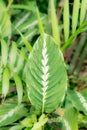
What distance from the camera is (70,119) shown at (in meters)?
1.04

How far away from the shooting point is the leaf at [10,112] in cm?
107

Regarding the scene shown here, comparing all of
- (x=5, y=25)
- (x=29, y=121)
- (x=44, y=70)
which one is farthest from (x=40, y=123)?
(x=5, y=25)

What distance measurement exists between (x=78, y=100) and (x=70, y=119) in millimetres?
92

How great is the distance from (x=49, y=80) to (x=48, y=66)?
0.05m

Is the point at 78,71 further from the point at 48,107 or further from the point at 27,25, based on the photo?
the point at 48,107

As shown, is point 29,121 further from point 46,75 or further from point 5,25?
point 5,25

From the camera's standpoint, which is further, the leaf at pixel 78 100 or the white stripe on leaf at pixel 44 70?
the leaf at pixel 78 100

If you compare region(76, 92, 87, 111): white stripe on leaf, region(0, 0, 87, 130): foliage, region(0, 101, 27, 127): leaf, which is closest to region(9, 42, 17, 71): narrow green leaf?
region(0, 0, 87, 130): foliage

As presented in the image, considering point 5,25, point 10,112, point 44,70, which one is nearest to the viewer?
point 44,70

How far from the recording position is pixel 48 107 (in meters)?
1.05

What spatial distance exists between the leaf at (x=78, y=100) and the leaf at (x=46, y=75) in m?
0.07

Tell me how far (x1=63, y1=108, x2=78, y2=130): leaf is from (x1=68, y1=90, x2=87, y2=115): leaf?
1.1 inches

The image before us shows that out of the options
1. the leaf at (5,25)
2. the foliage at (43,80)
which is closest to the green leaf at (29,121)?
the foliage at (43,80)

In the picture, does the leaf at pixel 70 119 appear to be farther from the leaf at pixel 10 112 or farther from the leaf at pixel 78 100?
the leaf at pixel 10 112
